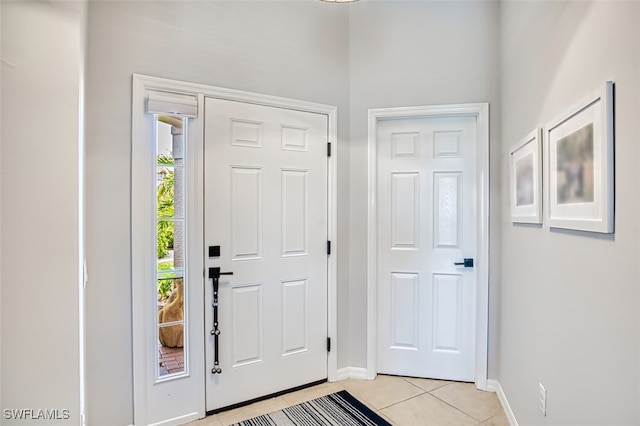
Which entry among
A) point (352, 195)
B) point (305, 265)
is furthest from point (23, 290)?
point (352, 195)

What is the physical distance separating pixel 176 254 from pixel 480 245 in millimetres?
2101

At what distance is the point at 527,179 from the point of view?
179cm

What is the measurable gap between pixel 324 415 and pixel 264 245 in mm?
1161

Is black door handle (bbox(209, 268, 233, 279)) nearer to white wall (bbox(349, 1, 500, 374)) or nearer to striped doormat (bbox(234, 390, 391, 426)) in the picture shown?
striped doormat (bbox(234, 390, 391, 426))

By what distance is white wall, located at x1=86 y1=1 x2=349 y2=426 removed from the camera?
1.95 meters

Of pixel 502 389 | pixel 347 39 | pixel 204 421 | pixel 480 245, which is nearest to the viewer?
pixel 204 421

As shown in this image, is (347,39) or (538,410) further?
(347,39)

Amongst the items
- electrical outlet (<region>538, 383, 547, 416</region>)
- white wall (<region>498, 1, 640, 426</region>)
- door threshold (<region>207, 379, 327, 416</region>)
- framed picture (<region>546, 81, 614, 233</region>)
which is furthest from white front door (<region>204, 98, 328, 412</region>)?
framed picture (<region>546, 81, 614, 233</region>)

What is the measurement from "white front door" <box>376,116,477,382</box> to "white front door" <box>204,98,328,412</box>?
511 millimetres

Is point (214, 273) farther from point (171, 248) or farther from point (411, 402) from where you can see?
point (411, 402)

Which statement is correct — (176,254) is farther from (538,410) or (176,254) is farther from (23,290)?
(538,410)

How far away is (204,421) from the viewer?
7.23 feet

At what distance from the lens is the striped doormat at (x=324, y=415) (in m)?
2.18

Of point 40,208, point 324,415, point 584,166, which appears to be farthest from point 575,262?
point 40,208
